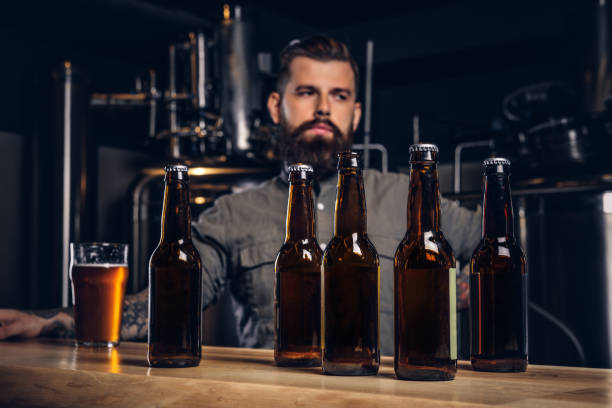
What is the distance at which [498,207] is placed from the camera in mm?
796

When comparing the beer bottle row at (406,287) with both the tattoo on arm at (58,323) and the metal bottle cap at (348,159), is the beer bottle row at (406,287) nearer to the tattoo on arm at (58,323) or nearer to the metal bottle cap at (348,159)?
the metal bottle cap at (348,159)

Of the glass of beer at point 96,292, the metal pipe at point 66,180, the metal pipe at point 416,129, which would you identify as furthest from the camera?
the metal pipe at point 416,129

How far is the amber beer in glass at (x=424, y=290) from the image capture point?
0.70 meters

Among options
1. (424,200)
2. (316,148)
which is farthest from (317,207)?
(424,200)

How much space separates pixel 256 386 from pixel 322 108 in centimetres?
140

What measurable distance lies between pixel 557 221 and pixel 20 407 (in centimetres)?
210

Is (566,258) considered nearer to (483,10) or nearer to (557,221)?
(557,221)

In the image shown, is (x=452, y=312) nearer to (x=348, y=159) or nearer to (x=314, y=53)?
(x=348, y=159)

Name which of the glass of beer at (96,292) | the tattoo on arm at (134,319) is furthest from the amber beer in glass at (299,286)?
the tattoo on arm at (134,319)

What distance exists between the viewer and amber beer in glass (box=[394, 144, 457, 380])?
0.70m

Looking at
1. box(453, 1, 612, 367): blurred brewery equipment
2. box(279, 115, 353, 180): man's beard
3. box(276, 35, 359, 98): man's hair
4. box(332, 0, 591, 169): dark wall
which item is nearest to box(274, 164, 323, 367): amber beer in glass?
box(279, 115, 353, 180): man's beard

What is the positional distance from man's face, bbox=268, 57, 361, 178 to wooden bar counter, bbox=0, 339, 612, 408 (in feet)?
3.60

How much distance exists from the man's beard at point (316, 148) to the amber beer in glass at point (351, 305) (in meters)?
1.15

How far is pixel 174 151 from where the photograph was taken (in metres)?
3.39
